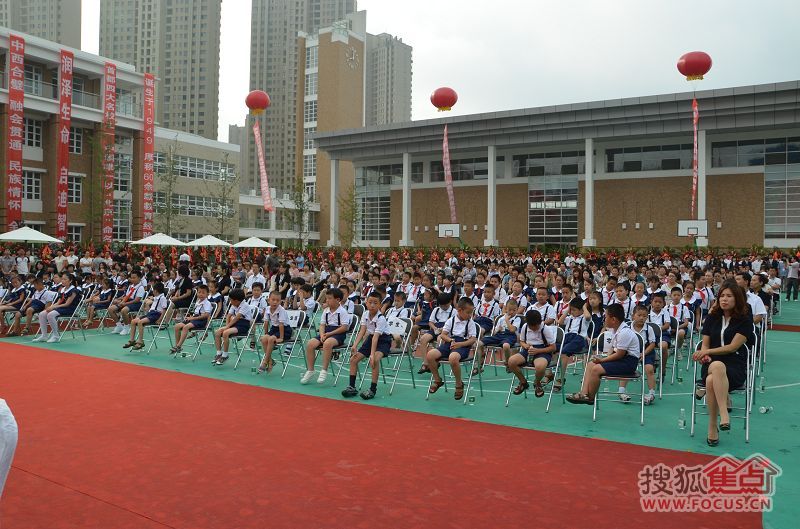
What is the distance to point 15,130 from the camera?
33.5 m

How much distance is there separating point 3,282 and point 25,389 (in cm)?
937

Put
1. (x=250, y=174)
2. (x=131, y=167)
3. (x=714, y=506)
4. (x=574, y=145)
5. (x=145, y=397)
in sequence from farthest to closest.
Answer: (x=250, y=174)
(x=131, y=167)
(x=574, y=145)
(x=145, y=397)
(x=714, y=506)

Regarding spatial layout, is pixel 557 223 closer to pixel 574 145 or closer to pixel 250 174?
pixel 574 145

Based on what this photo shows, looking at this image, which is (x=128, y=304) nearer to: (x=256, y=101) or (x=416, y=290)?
(x=416, y=290)

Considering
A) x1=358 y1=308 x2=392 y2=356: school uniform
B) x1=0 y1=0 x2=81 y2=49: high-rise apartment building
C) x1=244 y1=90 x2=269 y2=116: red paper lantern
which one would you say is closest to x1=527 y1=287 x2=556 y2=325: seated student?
x1=358 y1=308 x2=392 y2=356: school uniform

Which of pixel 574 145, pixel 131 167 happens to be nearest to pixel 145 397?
pixel 574 145

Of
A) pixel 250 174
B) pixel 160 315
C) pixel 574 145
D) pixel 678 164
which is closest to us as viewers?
pixel 160 315

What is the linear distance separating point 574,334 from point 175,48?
131540 millimetres

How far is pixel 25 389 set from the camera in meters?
8.39

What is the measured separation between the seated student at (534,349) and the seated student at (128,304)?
363 inches

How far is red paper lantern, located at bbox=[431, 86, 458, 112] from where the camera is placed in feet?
118

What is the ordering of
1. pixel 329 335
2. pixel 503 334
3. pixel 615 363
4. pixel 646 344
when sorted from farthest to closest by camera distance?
pixel 503 334, pixel 329 335, pixel 646 344, pixel 615 363

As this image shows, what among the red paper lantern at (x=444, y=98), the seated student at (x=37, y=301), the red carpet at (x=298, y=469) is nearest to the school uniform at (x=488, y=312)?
the red carpet at (x=298, y=469)
